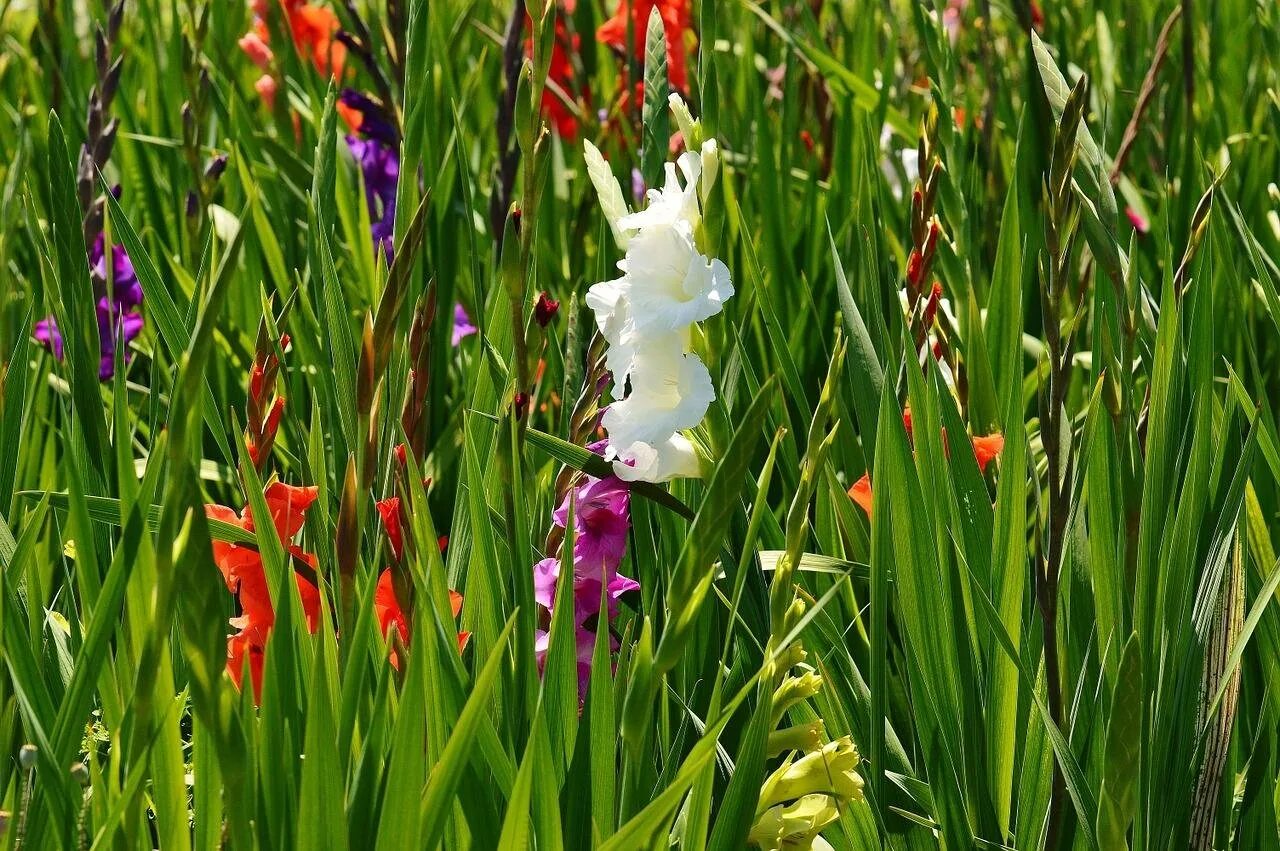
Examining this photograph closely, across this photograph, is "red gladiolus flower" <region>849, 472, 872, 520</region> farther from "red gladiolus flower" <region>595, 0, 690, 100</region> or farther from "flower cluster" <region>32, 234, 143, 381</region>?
"red gladiolus flower" <region>595, 0, 690, 100</region>

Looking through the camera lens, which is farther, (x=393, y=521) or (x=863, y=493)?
(x=863, y=493)

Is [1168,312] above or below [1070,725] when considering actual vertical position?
above

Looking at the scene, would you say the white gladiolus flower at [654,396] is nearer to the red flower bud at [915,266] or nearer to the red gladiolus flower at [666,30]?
the red flower bud at [915,266]

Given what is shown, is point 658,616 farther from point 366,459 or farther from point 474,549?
point 366,459

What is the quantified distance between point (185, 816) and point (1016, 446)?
518mm

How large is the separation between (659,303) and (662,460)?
11 centimetres

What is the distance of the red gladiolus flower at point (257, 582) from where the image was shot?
83 centimetres

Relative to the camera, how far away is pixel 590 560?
861mm

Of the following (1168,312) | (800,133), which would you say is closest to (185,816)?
(1168,312)

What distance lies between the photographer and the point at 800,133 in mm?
2607

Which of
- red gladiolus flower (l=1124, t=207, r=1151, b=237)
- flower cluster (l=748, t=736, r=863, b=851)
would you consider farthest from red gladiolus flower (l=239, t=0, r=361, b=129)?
flower cluster (l=748, t=736, r=863, b=851)

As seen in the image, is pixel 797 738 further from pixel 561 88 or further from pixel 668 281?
pixel 561 88

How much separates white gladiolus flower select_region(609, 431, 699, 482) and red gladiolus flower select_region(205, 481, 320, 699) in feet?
0.71

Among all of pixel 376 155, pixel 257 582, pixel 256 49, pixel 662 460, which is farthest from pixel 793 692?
pixel 256 49
